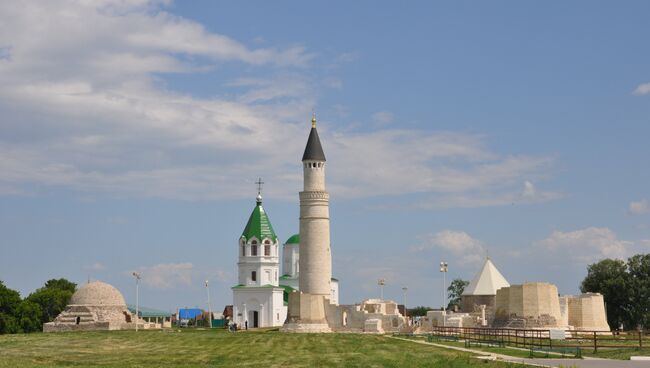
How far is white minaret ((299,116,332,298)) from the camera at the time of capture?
7600 cm

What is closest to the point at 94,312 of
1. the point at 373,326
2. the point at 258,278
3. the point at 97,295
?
the point at 97,295

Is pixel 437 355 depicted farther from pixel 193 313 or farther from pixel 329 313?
pixel 193 313

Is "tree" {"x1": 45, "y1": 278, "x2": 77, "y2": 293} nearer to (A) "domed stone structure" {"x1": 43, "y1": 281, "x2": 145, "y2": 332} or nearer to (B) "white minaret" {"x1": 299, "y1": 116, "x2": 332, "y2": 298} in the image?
(A) "domed stone structure" {"x1": 43, "y1": 281, "x2": 145, "y2": 332}

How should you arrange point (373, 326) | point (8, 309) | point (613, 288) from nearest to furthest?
point (373, 326)
point (613, 288)
point (8, 309)

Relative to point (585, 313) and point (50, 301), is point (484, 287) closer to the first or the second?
point (585, 313)

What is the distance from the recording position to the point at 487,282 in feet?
251

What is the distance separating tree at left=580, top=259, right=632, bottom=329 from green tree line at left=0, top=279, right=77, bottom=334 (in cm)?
4918

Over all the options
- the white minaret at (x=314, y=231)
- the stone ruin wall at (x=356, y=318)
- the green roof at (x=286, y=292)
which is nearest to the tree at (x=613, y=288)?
the stone ruin wall at (x=356, y=318)

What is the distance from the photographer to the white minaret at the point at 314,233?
76.0 metres

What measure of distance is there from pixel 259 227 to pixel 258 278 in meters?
4.96

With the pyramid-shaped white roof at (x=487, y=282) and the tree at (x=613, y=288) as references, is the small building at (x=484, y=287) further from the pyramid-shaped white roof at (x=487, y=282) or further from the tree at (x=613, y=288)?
the tree at (x=613, y=288)

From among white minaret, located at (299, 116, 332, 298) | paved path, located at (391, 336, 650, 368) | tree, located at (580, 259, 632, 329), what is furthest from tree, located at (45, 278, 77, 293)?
paved path, located at (391, 336, 650, 368)

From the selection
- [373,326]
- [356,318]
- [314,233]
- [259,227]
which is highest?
[259,227]

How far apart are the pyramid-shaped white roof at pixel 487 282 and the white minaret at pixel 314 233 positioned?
1207 cm
